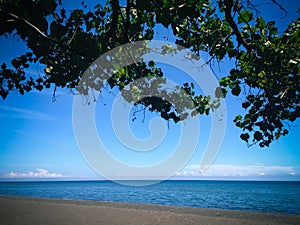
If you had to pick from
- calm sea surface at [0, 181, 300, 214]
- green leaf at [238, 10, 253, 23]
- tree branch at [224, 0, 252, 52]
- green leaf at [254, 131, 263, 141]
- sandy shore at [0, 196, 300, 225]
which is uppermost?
green leaf at [238, 10, 253, 23]

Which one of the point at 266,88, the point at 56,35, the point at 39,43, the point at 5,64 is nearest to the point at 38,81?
the point at 5,64

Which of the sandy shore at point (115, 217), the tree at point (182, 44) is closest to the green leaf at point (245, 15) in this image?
the tree at point (182, 44)

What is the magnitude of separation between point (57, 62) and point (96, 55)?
1.37 metres

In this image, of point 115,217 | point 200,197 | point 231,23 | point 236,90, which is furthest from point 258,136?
point 200,197

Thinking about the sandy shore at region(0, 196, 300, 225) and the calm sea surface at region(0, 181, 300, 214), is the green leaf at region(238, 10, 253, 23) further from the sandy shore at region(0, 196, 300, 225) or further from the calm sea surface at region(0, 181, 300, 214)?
the calm sea surface at region(0, 181, 300, 214)

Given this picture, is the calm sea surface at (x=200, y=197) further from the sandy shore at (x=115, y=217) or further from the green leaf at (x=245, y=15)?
the green leaf at (x=245, y=15)

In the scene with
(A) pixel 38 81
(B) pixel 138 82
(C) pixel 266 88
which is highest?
(A) pixel 38 81

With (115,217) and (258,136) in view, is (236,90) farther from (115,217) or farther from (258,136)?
(115,217)

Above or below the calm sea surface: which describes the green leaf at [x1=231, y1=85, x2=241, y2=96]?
above

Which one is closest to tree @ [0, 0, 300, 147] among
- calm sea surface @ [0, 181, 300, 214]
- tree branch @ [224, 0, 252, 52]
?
tree branch @ [224, 0, 252, 52]

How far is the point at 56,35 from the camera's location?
3.70 meters

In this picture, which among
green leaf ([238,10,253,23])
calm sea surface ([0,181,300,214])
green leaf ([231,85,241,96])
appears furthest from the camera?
calm sea surface ([0,181,300,214])

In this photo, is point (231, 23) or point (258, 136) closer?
point (231, 23)

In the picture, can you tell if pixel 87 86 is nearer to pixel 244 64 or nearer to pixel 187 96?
pixel 187 96
